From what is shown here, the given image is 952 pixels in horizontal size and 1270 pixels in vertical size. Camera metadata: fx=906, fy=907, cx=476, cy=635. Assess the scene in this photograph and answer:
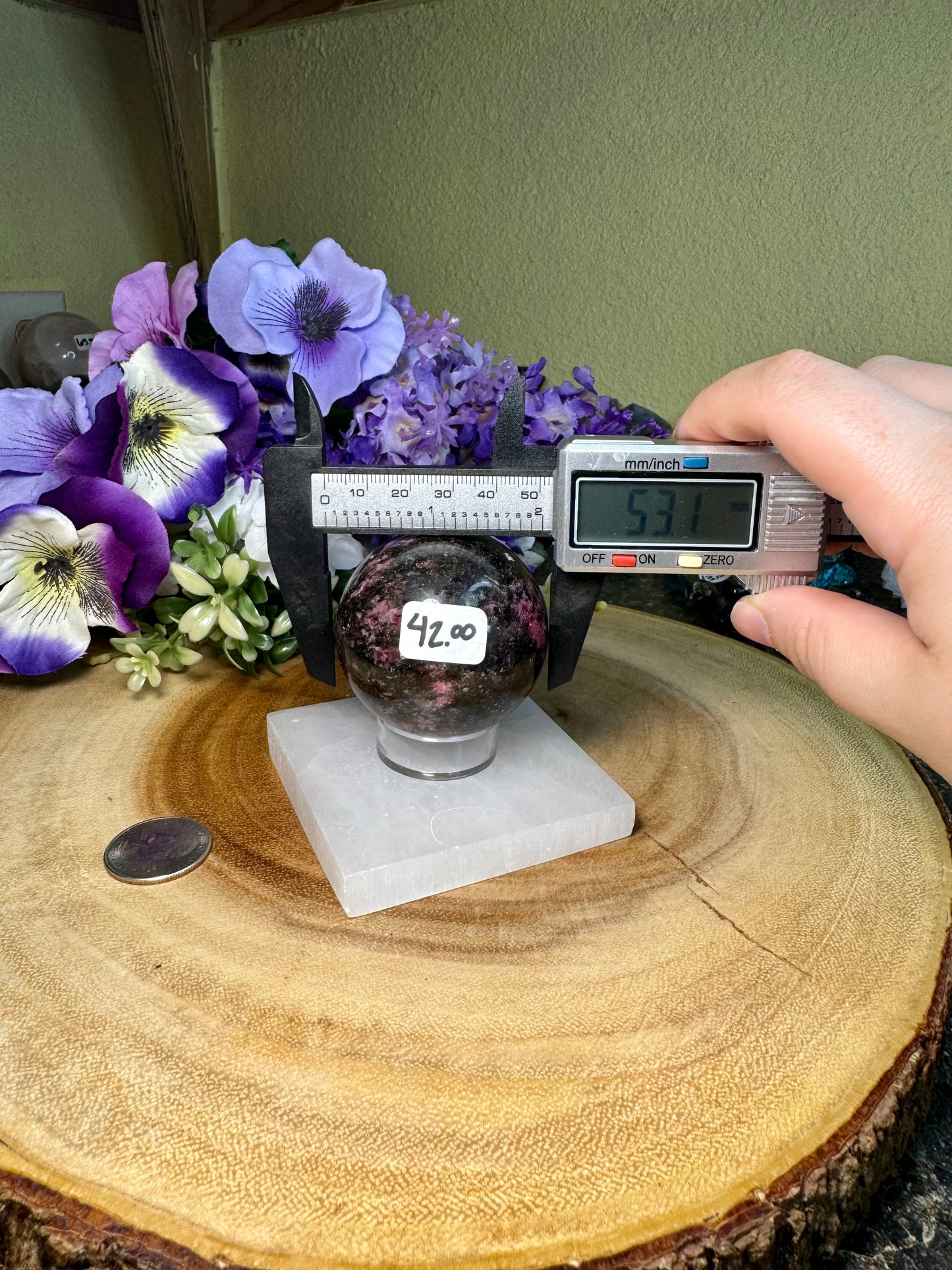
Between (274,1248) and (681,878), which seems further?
(681,878)

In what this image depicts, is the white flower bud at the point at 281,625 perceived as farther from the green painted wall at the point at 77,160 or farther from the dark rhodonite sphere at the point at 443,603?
the green painted wall at the point at 77,160

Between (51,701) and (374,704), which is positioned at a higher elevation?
(374,704)

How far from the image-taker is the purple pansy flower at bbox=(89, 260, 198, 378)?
105 cm

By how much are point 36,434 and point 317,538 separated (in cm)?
45

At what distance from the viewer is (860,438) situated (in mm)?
609

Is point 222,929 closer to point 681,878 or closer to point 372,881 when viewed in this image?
point 372,881

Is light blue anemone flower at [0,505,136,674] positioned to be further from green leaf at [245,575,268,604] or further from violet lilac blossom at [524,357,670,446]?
violet lilac blossom at [524,357,670,446]

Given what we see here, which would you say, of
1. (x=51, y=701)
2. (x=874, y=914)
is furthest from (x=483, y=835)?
(x=51, y=701)

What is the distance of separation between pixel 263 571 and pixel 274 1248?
726mm

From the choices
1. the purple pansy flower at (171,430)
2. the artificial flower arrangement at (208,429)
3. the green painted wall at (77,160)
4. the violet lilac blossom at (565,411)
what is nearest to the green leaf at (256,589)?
the artificial flower arrangement at (208,429)

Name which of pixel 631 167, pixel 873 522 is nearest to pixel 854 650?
pixel 873 522

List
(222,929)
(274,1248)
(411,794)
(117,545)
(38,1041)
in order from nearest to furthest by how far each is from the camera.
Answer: (274,1248)
(38,1041)
(222,929)
(411,794)
(117,545)

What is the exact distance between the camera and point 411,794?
0.88 m

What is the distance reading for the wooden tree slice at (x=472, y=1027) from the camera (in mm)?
530
